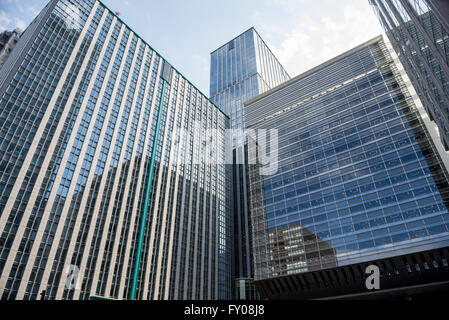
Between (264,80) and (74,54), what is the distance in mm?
78505

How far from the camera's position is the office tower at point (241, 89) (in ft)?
288

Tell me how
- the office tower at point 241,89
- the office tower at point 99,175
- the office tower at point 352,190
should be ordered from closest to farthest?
the office tower at point 352,190 < the office tower at point 99,175 < the office tower at point 241,89

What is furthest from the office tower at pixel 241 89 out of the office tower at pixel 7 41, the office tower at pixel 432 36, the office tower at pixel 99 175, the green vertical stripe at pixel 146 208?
the office tower at pixel 7 41

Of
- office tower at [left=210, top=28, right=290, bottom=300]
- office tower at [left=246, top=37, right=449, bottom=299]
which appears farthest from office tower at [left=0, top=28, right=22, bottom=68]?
office tower at [left=246, top=37, right=449, bottom=299]

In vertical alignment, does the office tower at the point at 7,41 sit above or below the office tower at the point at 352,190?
above

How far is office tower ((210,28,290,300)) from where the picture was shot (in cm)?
8769

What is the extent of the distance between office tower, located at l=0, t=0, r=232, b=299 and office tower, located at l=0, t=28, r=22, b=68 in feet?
60.9

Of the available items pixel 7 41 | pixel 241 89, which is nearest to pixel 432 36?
pixel 241 89

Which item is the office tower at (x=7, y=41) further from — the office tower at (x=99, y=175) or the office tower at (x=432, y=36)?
the office tower at (x=432, y=36)

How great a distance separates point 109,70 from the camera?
240ft

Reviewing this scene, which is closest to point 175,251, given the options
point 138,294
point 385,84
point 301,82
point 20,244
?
point 138,294

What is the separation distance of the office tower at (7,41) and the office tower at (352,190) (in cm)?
7584

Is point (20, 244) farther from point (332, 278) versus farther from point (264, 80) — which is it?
point (264, 80)
